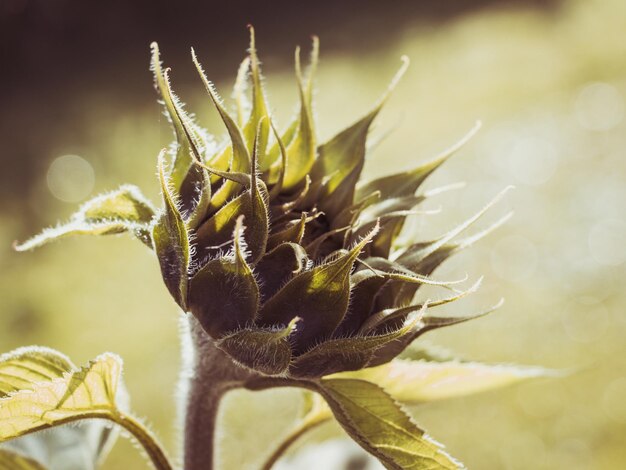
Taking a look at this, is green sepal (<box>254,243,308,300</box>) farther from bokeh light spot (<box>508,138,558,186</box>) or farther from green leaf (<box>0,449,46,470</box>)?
bokeh light spot (<box>508,138,558,186</box>)

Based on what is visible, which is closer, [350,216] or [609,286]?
[350,216]

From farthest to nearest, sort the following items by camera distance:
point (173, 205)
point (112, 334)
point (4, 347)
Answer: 1. point (112, 334)
2. point (4, 347)
3. point (173, 205)

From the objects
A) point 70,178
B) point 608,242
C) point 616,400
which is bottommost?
point 616,400

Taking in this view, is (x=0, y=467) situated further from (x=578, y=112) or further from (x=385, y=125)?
(x=578, y=112)

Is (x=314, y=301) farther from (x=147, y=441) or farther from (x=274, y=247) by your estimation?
(x=147, y=441)

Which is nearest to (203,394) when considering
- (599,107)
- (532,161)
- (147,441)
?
(147,441)

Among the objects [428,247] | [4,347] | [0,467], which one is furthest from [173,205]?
[4,347]

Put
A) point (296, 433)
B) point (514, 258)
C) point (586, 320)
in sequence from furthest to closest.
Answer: point (514, 258)
point (586, 320)
point (296, 433)
